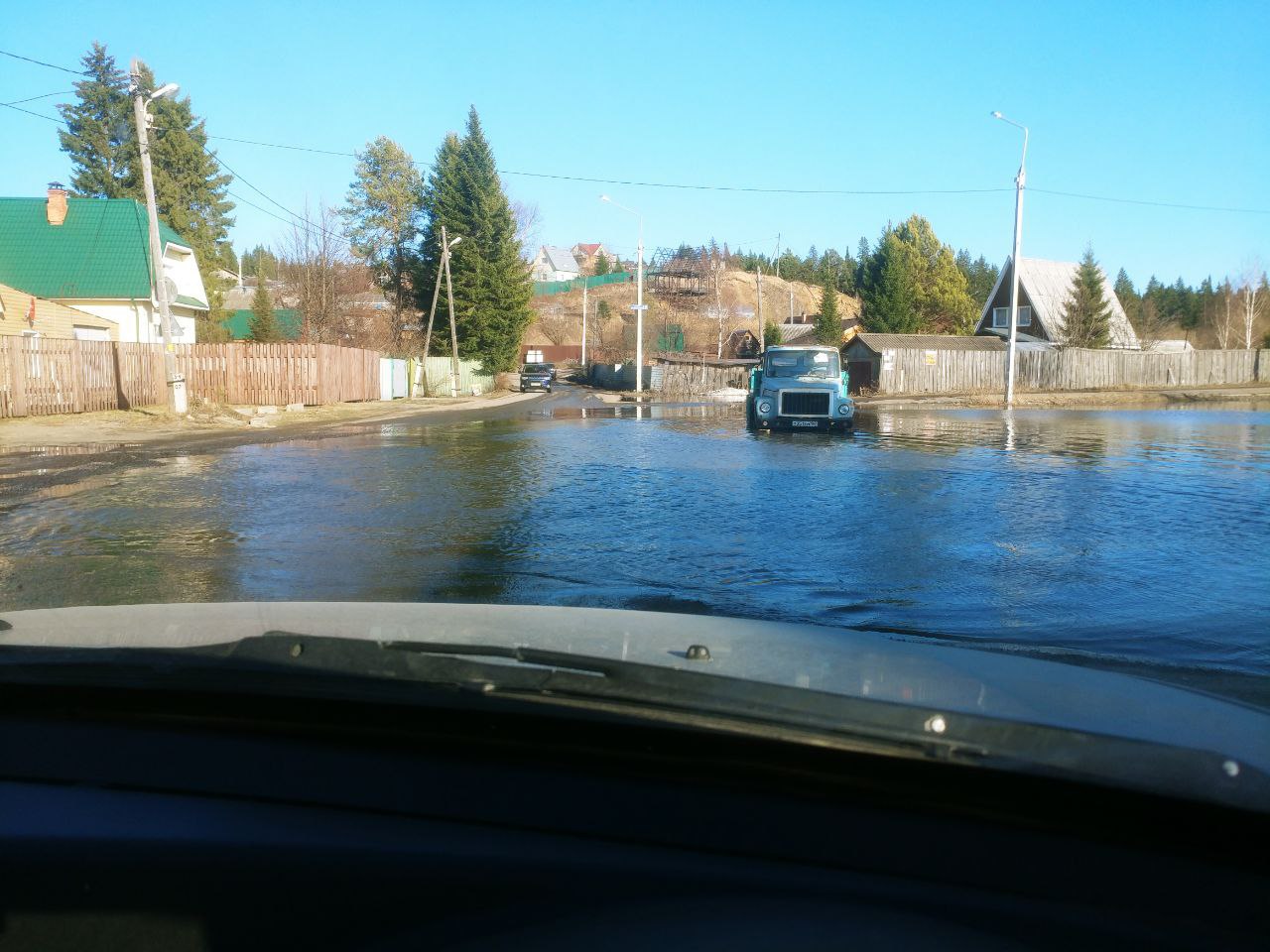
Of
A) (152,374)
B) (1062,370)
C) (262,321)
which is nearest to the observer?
(152,374)

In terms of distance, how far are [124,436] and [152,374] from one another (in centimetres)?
792

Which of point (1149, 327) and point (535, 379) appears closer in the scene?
point (535, 379)

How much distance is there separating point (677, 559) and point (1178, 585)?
11.2 ft

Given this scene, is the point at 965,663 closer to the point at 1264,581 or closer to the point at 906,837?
the point at 906,837

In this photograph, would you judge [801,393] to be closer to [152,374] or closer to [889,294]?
[152,374]

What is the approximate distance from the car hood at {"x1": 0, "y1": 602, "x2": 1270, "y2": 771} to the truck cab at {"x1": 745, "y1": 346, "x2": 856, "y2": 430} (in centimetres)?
2004

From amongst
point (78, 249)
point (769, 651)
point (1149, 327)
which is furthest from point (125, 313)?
point (1149, 327)

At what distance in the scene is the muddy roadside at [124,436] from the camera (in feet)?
44.3

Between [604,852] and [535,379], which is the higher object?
[604,852]

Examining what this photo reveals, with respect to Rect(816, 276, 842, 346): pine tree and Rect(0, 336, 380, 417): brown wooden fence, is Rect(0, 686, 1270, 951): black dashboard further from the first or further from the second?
Rect(816, 276, 842, 346): pine tree

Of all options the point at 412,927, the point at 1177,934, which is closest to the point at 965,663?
the point at 1177,934

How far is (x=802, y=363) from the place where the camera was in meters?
24.7

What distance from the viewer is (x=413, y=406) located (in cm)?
3803

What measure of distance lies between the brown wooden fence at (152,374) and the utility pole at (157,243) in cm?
196
